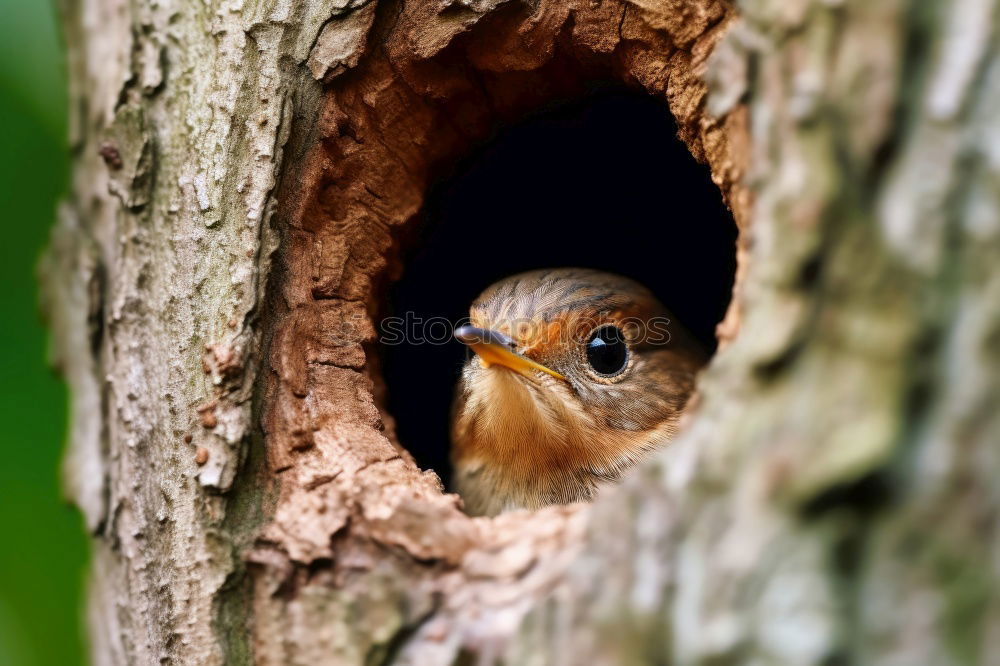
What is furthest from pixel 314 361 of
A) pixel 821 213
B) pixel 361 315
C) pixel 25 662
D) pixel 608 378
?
pixel 25 662

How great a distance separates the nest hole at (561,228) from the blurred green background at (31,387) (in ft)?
5.09

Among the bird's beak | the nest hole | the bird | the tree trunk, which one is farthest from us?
the nest hole

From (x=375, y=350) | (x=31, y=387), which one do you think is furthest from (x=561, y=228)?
(x=31, y=387)

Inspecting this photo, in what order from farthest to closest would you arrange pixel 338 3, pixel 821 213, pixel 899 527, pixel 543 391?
pixel 543 391 → pixel 338 3 → pixel 821 213 → pixel 899 527

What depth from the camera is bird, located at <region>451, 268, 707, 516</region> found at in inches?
136

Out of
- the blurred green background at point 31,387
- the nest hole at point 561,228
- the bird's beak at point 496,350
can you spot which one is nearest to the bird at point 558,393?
the bird's beak at point 496,350

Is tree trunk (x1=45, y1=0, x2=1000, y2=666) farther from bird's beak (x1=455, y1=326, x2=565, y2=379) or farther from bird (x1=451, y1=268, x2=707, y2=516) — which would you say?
bird (x1=451, y1=268, x2=707, y2=516)

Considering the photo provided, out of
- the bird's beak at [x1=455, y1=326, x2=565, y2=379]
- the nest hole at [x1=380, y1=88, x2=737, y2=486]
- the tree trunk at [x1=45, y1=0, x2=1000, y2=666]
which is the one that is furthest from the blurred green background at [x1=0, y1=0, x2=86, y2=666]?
the bird's beak at [x1=455, y1=326, x2=565, y2=379]

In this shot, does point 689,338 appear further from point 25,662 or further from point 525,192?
point 25,662

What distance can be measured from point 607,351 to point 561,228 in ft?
5.30

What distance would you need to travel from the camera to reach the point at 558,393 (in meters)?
3.46

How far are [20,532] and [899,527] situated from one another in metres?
3.63

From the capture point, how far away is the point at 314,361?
281cm

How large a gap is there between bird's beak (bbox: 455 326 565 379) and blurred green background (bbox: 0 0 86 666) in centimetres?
190
